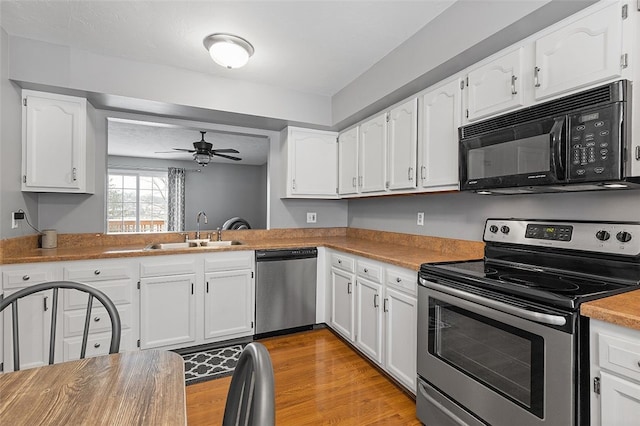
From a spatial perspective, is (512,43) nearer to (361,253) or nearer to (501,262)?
(501,262)

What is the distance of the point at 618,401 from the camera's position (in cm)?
102

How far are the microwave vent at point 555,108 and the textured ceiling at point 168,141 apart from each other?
7.99 ft

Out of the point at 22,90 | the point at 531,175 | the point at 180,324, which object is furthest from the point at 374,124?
the point at 22,90

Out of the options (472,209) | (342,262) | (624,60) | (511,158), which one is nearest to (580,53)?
(624,60)

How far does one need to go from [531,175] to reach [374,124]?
1.60 metres

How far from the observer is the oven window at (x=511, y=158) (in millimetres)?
1506

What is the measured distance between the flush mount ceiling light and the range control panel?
208 centimetres

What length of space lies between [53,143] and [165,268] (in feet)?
4.28

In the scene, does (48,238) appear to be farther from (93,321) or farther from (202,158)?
(202,158)

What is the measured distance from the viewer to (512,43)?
1.72 meters

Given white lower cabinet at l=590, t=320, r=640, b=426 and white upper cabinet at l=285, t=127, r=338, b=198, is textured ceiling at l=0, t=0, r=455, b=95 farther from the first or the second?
white lower cabinet at l=590, t=320, r=640, b=426

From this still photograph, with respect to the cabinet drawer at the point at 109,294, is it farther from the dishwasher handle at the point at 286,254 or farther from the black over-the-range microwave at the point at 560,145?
the black over-the-range microwave at the point at 560,145

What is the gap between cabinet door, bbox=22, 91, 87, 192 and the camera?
2.43m

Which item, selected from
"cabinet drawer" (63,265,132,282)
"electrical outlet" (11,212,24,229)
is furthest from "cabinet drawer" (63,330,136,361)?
"electrical outlet" (11,212,24,229)
